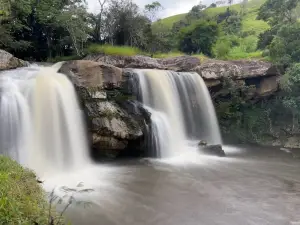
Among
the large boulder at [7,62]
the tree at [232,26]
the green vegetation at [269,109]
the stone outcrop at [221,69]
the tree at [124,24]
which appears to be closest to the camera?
the large boulder at [7,62]

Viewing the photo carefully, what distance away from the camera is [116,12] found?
22.3m

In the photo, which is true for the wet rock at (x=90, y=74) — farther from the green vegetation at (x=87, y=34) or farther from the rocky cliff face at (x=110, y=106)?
the green vegetation at (x=87, y=34)

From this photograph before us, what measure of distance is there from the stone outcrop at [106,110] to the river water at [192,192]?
0.97 metres

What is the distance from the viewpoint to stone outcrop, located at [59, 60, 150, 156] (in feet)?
43.0

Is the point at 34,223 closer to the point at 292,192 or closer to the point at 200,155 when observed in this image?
the point at 292,192

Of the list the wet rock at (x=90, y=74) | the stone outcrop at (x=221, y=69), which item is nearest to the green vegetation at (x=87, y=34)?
the stone outcrop at (x=221, y=69)

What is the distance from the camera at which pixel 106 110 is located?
13.4 metres

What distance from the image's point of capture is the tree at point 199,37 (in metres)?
26.9

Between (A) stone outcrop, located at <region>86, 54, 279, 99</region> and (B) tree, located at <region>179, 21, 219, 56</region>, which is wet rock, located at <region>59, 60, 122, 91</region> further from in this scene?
(B) tree, located at <region>179, 21, 219, 56</region>

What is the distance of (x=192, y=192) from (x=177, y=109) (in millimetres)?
7564

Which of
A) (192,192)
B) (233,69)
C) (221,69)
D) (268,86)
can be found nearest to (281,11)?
(268,86)

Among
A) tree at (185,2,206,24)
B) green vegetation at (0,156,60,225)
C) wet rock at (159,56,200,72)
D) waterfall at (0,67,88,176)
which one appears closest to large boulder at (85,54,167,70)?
wet rock at (159,56,200,72)

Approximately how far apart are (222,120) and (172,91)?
15.2 ft

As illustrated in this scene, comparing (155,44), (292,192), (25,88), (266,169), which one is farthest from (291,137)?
(25,88)
